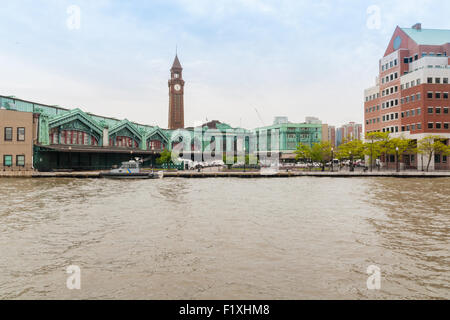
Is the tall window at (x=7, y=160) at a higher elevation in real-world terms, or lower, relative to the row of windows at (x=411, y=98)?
lower

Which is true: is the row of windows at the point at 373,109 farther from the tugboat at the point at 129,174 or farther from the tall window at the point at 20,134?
the tall window at the point at 20,134

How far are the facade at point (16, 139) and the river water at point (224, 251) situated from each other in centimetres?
4265

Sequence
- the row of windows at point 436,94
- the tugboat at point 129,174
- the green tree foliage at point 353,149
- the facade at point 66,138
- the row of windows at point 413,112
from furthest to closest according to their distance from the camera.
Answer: the green tree foliage at point 353,149 → the row of windows at point 436,94 → the row of windows at point 413,112 → the facade at point 66,138 → the tugboat at point 129,174

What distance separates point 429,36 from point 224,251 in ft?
318

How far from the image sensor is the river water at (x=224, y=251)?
9.79 metres

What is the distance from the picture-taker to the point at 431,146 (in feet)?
230

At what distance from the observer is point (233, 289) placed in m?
9.77

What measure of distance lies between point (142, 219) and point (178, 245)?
6.48 meters

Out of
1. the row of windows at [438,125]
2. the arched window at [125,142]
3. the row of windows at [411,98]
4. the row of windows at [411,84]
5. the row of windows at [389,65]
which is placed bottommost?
the arched window at [125,142]

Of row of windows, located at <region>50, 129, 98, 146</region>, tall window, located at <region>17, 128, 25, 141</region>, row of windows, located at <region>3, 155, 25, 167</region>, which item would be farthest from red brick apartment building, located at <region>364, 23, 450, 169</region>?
row of windows, located at <region>3, 155, 25, 167</region>

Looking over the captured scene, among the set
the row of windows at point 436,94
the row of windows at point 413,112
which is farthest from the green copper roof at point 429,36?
the row of windows at point 413,112

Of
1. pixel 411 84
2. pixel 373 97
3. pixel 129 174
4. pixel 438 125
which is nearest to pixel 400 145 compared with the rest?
pixel 438 125

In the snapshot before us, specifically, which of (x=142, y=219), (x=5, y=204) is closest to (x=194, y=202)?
(x=142, y=219)
